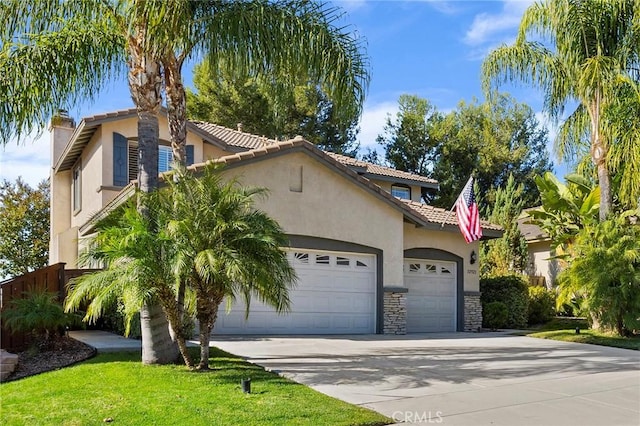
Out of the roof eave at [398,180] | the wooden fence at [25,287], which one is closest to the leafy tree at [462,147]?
the roof eave at [398,180]

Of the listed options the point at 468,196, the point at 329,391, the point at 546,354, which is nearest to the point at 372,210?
the point at 468,196

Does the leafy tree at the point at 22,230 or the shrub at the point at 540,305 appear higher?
the leafy tree at the point at 22,230

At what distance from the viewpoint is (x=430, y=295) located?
64.0ft

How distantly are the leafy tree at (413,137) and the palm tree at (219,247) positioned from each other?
3347 cm

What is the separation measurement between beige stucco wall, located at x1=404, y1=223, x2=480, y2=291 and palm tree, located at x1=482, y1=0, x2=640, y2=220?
14.0ft

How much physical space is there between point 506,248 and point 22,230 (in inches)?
901

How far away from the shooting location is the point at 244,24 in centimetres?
1034

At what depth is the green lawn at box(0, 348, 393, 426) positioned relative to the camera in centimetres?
683

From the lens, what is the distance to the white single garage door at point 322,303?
15.5 m

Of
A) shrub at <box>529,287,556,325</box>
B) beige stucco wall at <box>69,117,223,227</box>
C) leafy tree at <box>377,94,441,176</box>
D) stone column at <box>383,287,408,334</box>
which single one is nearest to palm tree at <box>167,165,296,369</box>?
stone column at <box>383,287,408,334</box>

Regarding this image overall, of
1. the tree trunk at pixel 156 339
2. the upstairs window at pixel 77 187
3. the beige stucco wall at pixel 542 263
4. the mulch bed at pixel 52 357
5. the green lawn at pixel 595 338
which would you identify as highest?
the upstairs window at pixel 77 187

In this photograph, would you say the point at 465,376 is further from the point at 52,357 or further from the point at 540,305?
the point at 540,305

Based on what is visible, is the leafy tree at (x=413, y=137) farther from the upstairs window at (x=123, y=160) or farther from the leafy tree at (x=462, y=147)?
the upstairs window at (x=123, y=160)

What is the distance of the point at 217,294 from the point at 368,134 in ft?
113
